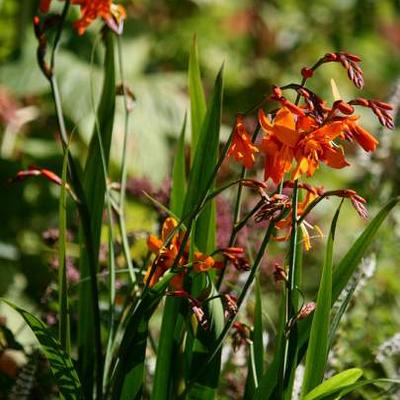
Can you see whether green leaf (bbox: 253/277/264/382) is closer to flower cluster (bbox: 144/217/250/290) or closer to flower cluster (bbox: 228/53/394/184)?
flower cluster (bbox: 144/217/250/290)

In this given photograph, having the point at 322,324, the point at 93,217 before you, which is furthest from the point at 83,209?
the point at 322,324

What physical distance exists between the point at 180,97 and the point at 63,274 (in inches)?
89.9

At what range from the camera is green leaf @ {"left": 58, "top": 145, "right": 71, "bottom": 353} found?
127cm

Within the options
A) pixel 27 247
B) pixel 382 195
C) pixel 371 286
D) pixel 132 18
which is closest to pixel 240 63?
pixel 132 18

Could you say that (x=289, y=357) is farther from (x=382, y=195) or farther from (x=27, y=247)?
(x=27, y=247)

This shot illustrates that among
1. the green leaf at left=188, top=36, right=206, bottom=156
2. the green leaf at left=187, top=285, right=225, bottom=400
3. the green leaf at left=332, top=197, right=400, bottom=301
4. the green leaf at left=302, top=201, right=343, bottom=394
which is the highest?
the green leaf at left=188, top=36, right=206, bottom=156

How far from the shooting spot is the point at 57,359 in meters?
1.29

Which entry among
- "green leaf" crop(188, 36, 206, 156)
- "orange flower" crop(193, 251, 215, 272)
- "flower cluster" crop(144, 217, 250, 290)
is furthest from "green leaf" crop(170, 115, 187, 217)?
"orange flower" crop(193, 251, 215, 272)

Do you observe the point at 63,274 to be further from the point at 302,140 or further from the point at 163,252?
the point at 302,140

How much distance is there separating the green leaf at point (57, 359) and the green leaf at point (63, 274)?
2.3 inches

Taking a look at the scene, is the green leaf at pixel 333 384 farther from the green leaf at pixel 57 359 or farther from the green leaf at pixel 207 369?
the green leaf at pixel 57 359

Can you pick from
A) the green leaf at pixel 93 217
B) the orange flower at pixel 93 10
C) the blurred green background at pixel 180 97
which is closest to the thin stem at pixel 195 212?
the green leaf at pixel 93 217

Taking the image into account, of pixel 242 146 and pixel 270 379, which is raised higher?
pixel 242 146

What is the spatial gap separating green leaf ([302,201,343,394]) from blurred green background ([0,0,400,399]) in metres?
0.38
